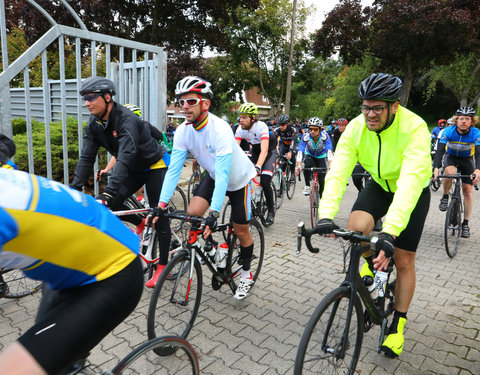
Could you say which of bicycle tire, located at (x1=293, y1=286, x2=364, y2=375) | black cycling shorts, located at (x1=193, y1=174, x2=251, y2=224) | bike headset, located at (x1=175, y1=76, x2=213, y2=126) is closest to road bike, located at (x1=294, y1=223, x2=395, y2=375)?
bicycle tire, located at (x1=293, y1=286, x2=364, y2=375)

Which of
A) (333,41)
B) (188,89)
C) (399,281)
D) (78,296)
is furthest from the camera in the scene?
(333,41)

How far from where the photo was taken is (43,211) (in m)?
1.42

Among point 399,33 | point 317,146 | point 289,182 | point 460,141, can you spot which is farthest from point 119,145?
point 399,33

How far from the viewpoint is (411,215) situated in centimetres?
299

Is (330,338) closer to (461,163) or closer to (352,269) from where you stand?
(352,269)

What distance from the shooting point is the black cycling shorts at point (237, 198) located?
3867 mm

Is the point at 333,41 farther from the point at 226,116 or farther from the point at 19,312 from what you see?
the point at 19,312

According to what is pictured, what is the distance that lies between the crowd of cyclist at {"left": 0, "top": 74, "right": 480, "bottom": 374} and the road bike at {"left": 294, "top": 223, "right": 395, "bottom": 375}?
20 centimetres

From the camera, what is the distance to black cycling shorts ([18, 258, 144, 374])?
56.6 inches

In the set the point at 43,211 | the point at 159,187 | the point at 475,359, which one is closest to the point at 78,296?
the point at 43,211

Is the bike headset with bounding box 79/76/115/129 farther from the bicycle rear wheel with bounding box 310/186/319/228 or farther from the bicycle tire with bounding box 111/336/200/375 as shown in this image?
the bicycle rear wheel with bounding box 310/186/319/228

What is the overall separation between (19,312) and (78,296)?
2569mm

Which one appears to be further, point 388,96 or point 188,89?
point 188,89

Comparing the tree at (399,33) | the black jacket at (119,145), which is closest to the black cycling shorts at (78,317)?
the black jacket at (119,145)
